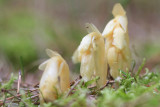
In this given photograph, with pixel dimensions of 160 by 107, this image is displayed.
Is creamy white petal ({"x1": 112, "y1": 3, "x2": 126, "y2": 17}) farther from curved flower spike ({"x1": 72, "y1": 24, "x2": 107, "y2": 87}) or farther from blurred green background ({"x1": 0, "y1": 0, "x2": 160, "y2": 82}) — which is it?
blurred green background ({"x1": 0, "y1": 0, "x2": 160, "y2": 82})

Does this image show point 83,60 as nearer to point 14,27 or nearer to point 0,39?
point 0,39

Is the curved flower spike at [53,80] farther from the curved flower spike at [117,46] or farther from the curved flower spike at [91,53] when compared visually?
the curved flower spike at [117,46]

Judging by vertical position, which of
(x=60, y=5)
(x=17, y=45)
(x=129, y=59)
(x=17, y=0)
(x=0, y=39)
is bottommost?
(x=129, y=59)

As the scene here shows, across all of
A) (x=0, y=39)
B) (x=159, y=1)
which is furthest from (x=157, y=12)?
(x=0, y=39)

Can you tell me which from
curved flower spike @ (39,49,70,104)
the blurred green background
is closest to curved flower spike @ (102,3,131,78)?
curved flower spike @ (39,49,70,104)

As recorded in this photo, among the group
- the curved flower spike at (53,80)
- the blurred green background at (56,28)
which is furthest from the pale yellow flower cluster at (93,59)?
the blurred green background at (56,28)

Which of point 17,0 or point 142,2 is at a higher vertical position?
point 17,0

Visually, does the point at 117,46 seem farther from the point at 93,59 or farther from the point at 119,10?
the point at 119,10
